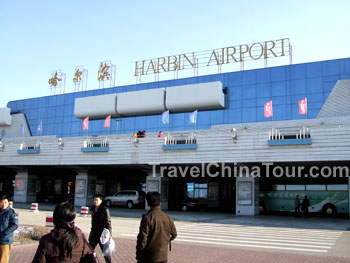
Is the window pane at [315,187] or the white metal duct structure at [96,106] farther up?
the white metal duct structure at [96,106]

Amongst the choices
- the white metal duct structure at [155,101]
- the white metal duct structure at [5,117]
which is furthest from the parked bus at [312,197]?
the white metal duct structure at [5,117]

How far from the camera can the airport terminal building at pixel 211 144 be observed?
25750 millimetres

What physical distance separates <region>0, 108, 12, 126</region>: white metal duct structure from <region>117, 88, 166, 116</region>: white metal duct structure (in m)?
22.0

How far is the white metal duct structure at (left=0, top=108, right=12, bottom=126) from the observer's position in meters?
54.2

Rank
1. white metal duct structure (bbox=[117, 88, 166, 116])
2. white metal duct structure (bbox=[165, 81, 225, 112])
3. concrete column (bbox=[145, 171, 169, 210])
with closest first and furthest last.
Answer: concrete column (bbox=[145, 171, 169, 210]), white metal duct structure (bbox=[165, 81, 225, 112]), white metal duct structure (bbox=[117, 88, 166, 116])

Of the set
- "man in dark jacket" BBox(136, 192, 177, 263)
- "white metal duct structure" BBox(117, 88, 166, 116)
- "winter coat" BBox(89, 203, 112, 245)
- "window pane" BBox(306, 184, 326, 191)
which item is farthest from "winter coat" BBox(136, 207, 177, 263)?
"white metal duct structure" BBox(117, 88, 166, 116)

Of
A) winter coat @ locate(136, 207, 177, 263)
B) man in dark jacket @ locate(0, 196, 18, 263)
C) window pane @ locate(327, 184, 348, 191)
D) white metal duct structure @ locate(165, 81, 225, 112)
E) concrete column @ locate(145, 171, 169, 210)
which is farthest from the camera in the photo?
white metal duct structure @ locate(165, 81, 225, 112)

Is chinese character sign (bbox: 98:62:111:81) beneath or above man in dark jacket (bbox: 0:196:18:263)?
above

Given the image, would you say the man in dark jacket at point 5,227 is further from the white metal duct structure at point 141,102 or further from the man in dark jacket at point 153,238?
the white metal duct structure at point 141,102

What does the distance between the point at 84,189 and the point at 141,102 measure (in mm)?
11758

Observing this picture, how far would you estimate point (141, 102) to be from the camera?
41.0m

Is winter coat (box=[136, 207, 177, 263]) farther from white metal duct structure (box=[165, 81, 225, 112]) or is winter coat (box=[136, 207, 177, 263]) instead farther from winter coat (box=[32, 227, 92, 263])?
white metal duct structure (box=[165, 81, 225, 112])

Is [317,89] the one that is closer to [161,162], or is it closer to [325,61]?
[325,61]

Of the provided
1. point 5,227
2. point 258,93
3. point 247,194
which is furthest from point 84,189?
point 5,227
